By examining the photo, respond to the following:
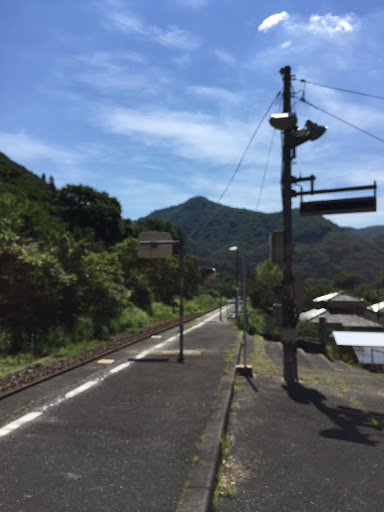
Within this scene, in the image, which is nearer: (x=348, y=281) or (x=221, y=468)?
(x=221, y=468)

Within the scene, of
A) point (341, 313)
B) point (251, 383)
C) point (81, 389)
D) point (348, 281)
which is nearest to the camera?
point (81, 389)

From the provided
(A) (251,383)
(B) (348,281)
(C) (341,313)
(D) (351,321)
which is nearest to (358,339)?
(D) (351,321)

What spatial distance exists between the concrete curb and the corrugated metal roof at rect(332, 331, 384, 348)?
23.2 m

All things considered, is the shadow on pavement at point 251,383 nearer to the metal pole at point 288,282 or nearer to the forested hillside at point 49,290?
the metal pole at point 288,282

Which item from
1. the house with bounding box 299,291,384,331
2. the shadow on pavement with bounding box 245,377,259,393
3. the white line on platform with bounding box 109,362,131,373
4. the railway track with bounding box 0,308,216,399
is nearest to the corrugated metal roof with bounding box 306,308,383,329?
the house with bounding box 299,291,384,331

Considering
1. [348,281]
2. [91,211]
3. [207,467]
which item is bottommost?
[348,281]

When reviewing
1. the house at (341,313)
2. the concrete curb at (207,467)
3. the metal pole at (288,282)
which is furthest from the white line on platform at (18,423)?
the house at (341,313)

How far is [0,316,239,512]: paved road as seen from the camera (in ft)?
11.3

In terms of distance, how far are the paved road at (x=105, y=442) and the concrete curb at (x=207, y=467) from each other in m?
0.10

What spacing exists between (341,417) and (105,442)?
379 cm

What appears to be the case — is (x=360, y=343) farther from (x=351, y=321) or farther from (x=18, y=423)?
(x=18, y=423)

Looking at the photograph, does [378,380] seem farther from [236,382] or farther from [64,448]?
[64,448]

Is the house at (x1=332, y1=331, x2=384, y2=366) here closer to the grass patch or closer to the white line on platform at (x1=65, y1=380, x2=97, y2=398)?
the white line on platform at (x1=65, y1=380, x2=97, y2=398)

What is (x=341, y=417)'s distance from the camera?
6059 millimetres
